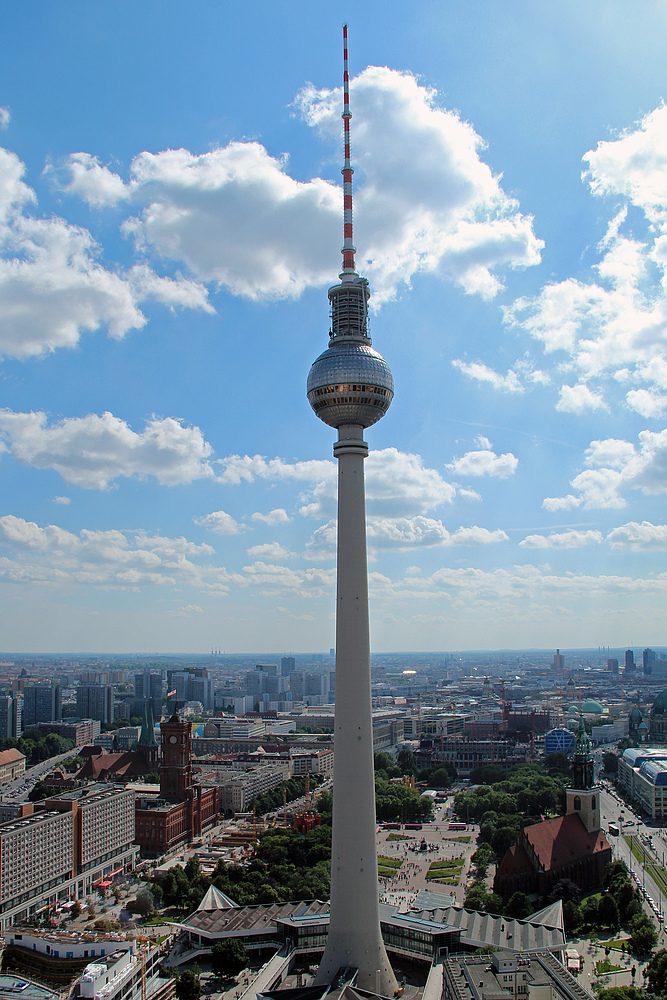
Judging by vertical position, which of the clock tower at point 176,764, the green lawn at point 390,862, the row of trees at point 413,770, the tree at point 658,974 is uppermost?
the clock tower at point 176,764

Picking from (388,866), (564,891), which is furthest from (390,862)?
(564,891)

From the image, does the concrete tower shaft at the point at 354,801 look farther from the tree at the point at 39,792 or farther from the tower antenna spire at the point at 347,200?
the tree at the point at 39,792

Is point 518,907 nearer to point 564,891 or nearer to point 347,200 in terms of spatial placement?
point 564,891

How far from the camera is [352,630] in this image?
44406 millimetres

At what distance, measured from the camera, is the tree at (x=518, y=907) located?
192ft

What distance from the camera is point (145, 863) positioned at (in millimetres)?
81750

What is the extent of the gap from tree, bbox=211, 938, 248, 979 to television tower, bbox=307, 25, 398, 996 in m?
9.57

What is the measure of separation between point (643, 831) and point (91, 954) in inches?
2671

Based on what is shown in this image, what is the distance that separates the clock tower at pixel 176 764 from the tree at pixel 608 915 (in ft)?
161

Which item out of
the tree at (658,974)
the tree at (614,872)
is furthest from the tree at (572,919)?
the tree at (658,974)

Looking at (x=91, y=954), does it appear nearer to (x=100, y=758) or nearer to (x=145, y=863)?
(x=145, y=863)

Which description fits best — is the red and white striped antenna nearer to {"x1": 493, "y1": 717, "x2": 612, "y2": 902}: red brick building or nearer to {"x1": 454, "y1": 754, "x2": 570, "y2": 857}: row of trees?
{"x1": 493, "y1": 717, "x2": 612, "y2": 902}: red brick building

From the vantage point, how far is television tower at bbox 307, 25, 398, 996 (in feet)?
138

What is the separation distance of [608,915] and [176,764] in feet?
169
